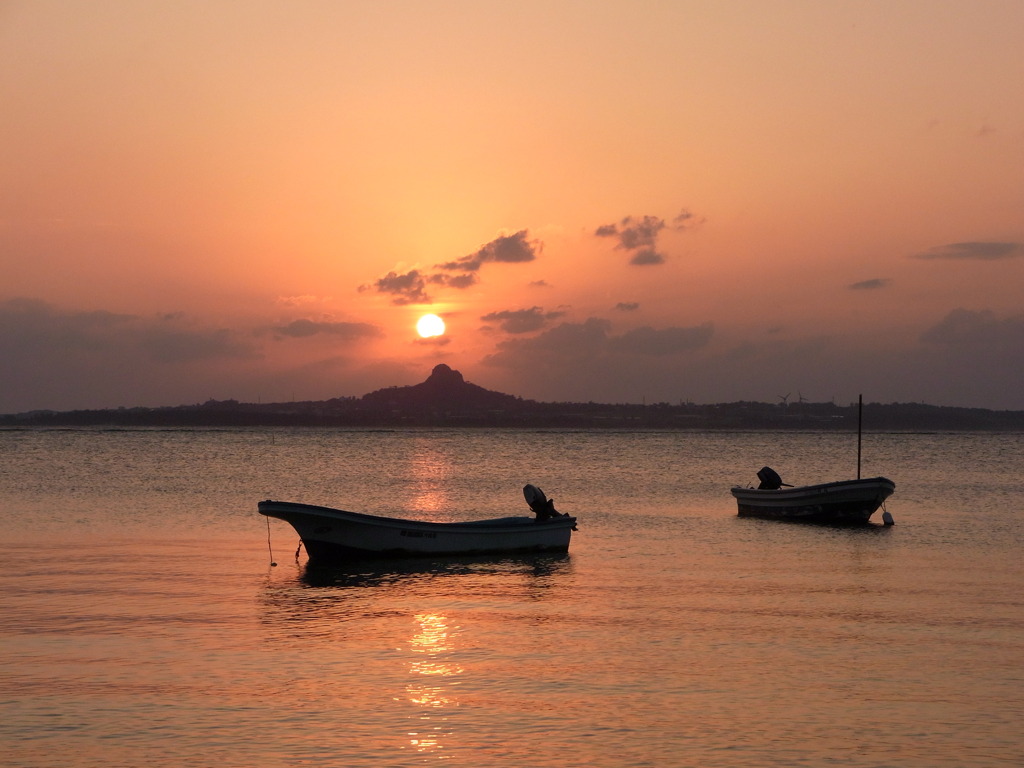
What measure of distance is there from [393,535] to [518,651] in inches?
617

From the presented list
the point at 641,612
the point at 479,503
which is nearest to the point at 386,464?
the point at 479,503

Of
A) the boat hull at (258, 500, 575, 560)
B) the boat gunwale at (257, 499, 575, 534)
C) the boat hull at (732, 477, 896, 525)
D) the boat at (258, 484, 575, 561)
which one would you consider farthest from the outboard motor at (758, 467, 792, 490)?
the boat hull at (258, 500, 575, 560)

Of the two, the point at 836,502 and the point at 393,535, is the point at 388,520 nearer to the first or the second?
the point at 393,535

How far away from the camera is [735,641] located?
75.9 feet

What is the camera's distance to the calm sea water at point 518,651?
15883mm

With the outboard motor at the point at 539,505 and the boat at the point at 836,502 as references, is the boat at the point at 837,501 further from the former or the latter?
the outboard motor at the point at 539,505

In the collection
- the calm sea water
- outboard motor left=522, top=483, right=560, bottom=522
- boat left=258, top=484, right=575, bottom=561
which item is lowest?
the calm sea water

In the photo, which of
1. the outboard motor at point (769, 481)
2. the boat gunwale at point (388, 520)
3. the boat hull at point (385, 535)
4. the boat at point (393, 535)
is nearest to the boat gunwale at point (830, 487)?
the outboard motor at point (769, 481)

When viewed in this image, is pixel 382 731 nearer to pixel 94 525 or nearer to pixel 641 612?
pixel 641 612

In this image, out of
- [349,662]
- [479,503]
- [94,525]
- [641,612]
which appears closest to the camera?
[349,662]

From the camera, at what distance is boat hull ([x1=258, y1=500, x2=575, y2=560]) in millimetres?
36500

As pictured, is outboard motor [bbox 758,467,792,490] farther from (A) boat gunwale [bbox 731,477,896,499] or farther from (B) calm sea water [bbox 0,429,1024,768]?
(B) calm sea water [bbox 0,429,1024,768]

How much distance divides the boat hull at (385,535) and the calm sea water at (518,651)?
0.91 metres

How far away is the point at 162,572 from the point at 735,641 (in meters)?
18.0
